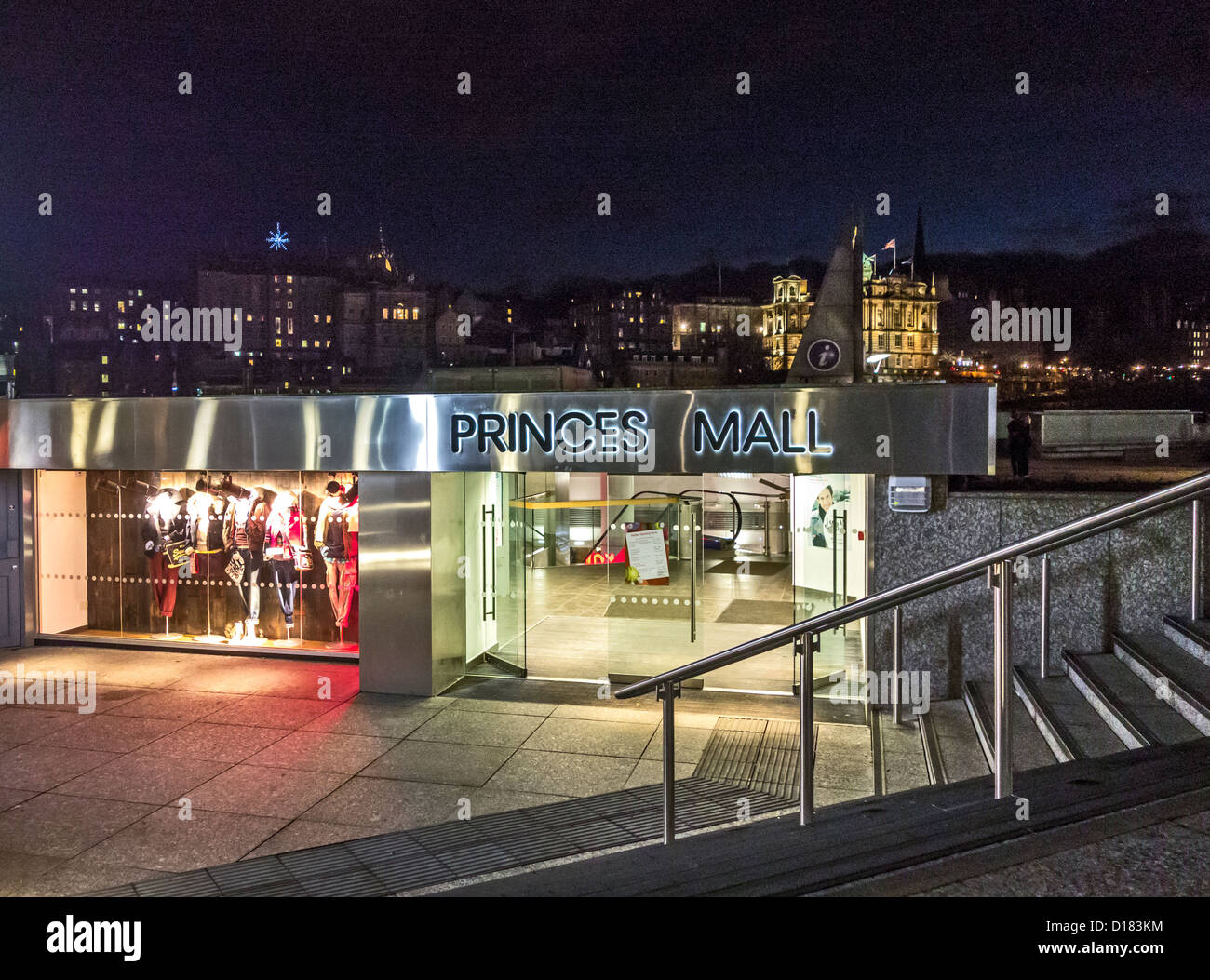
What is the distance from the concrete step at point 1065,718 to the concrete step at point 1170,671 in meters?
0.39

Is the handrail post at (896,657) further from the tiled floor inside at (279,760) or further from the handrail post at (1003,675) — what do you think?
the handrail post at (1003,675)

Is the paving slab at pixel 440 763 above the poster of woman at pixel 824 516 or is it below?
below

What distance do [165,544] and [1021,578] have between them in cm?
977

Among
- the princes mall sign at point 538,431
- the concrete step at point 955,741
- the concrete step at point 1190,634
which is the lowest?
the concrete step at point 955,741

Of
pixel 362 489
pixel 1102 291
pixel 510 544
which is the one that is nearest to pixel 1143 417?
pixel 510 544

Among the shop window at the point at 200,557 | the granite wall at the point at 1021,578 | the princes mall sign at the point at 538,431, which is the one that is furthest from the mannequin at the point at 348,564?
the granite wall at the point at 1021,578

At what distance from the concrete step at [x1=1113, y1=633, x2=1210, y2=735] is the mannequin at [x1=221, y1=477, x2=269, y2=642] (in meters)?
9.12

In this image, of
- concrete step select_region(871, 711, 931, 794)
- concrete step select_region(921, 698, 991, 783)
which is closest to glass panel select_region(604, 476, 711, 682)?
concrete step select_region(871, 711, 931, 794)

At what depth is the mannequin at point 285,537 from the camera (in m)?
10.7

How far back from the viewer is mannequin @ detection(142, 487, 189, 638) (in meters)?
11.1

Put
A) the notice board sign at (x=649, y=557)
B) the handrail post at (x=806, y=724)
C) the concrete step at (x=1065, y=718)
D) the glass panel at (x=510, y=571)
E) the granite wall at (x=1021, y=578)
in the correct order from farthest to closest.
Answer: the glass panel at (x=510, y=571)
the notice board sign at (x=649, y=557)
the granite wall at (x=1021, y=578)
the concrete step at (x=1065, y=718)
the handrail post at (x=806, y=724)

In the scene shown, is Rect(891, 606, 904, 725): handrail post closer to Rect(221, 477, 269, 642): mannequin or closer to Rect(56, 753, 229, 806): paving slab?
Rect(56, 753, 229, 806): paving slab

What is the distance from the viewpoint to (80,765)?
705 cm
